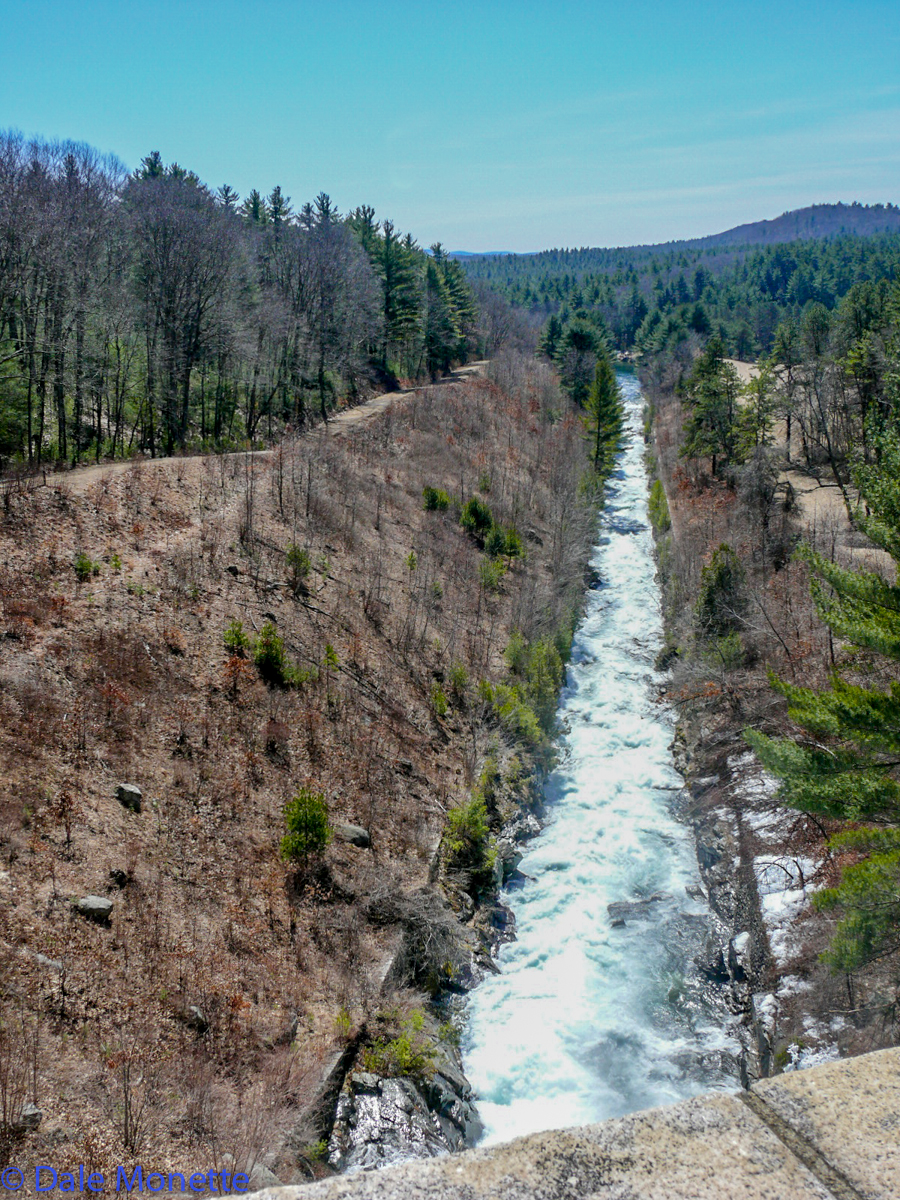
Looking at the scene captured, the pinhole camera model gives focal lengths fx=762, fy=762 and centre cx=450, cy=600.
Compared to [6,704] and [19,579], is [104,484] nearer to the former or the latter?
[19,579]

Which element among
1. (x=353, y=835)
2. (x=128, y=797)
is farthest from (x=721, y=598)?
(x=128, y=797)

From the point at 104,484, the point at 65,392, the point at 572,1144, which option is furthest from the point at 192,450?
the point at 572,1144

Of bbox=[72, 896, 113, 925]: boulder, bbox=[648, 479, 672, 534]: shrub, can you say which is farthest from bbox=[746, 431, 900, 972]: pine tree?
bbox=[648, 479, 672, 534]: shrub

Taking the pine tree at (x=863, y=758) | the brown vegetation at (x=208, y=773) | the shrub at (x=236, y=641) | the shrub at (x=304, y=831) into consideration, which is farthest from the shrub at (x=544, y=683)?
the pine tree at (x=863, y=758)

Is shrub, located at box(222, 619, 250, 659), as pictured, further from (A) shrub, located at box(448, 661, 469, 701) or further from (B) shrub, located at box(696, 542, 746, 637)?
(B) shrub, located at box(696, 542, 746, 637)

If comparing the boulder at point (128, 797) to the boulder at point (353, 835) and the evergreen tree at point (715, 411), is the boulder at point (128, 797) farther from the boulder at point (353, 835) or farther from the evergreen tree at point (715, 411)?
the evergreen tree at point (715, 411)

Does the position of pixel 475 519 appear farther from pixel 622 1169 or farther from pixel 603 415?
pixel 622 1169
